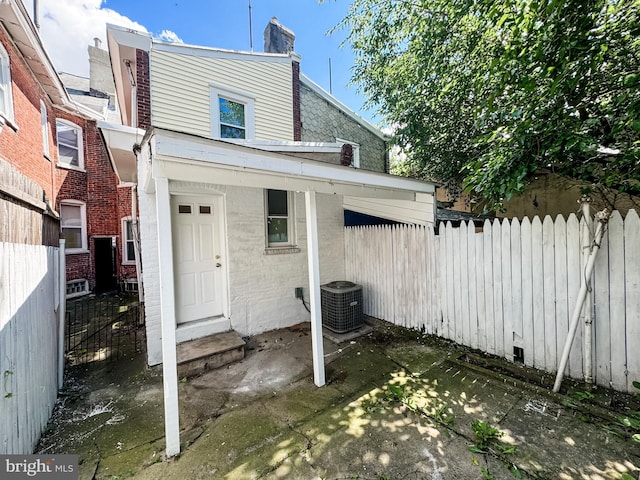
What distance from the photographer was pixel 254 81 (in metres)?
7.26

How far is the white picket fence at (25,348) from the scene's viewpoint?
71.4 inches

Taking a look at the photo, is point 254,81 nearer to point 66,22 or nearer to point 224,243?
point 224,243

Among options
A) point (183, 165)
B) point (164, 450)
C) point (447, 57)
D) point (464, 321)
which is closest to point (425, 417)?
point (464, 321)

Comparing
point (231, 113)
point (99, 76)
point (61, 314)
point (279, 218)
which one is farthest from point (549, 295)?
point (99, 76)

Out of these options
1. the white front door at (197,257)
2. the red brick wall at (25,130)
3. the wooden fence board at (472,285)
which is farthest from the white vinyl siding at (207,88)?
the wooden fence board at (472,285)

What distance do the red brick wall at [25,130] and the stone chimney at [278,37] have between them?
249 inches

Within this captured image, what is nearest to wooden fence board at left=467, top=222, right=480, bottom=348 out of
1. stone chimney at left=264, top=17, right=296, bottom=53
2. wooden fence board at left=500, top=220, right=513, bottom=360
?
wooden fence board at left=500, top=220, right=513, bottom=360

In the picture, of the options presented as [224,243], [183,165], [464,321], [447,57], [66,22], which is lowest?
[464,321]

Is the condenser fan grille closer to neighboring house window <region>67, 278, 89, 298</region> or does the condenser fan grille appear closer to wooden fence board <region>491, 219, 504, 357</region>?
wooden fence board <region>491, 219, 504, 357</region>

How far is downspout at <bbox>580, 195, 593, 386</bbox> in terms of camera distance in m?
2.98

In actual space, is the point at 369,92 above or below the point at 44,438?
above

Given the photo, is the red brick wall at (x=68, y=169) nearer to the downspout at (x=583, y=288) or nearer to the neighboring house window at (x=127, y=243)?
the neighboring house window at (x=127, y=243)

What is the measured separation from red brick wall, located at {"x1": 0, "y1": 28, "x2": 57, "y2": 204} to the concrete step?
20.4ft

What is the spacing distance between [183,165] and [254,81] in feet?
20.0
